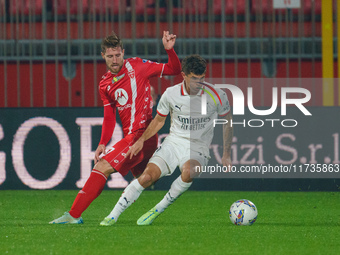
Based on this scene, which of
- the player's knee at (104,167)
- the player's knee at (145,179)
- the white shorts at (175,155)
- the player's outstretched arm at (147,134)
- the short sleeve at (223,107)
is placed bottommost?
the player's knee at (145,179)

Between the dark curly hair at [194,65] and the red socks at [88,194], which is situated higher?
the dark curly hair at [194,65]

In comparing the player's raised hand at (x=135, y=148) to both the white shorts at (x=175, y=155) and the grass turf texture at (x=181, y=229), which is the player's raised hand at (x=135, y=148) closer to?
the white shorts at (x=175, y=155)

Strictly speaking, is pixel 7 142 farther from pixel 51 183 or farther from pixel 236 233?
pixel 236 233

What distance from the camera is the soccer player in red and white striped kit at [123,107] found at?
5.45m

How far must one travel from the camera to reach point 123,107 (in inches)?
223

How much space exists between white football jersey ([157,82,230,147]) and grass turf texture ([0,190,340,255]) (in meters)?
0.67

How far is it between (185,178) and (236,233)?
1.90ft

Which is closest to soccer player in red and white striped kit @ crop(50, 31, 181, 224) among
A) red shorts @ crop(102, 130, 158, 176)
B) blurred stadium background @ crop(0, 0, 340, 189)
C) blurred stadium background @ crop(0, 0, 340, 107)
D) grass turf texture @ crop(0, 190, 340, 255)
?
red shorts @ crop(102, 130, 158, 176)

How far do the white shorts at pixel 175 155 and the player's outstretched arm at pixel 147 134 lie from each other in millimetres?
131

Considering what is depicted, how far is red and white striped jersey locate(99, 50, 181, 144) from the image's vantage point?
221 inches

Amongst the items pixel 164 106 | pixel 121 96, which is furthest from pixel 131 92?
pixel 164 106

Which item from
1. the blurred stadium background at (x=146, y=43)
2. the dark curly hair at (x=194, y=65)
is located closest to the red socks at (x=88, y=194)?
the dark curly hair at (x=194, y=65)

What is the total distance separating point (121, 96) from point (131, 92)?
0.08 m

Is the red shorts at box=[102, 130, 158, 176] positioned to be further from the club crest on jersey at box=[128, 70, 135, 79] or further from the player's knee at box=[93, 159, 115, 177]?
the club crest on jersey at box=[128, 70, 135, 79]
